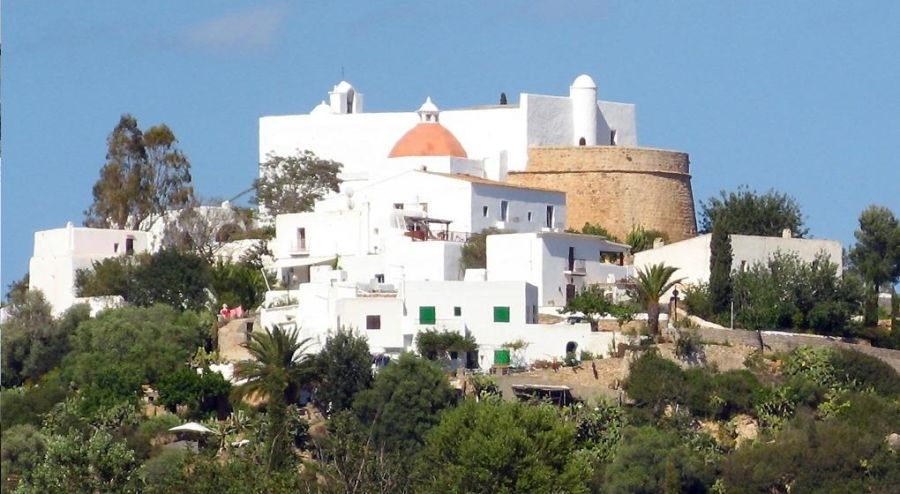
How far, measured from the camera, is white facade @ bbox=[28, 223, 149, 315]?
38812mm

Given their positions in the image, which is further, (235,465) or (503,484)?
(503,484)

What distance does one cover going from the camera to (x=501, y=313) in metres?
31.6

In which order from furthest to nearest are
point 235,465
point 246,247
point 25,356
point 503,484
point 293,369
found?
point 246,247
point 25,356
point 293,369
point 503,484
point 235,465

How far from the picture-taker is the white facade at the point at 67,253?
38.8 meters

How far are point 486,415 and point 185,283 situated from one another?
1052cm

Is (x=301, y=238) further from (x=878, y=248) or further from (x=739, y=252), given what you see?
(x=878, y=248)

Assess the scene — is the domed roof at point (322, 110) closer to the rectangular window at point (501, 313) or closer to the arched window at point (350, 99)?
the arched window at point (350, 99)

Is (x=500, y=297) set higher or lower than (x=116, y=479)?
higher

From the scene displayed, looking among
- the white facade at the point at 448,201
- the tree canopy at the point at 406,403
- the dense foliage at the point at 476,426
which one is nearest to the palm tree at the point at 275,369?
the dense foliage at the point at 476,426

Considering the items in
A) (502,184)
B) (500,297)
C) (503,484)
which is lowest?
(503,484)

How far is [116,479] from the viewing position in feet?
82.5

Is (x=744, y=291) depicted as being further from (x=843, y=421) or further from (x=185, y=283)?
(x=185, y=283)

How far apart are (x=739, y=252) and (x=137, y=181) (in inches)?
643

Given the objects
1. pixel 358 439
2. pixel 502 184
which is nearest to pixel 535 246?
pixel 502 184
